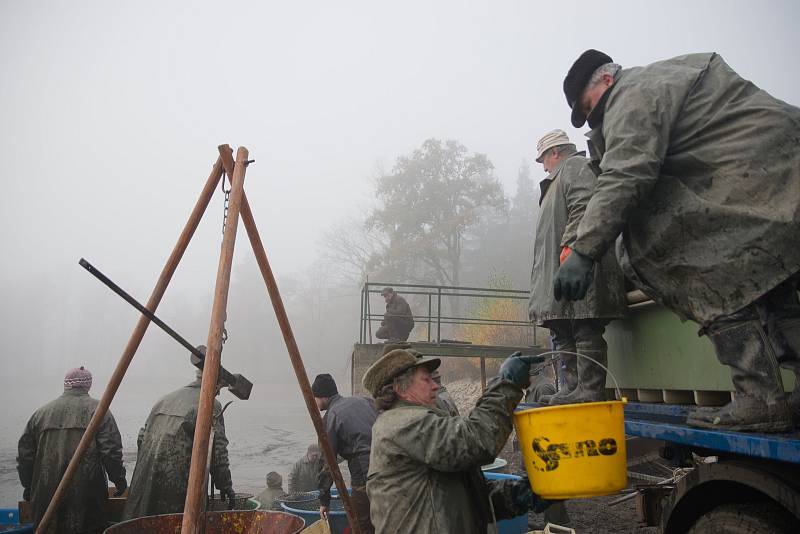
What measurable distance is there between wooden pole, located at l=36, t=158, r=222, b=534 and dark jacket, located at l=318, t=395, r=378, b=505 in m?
2.19

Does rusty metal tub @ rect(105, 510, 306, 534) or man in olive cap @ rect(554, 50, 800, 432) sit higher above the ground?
man in olive cap @ rect(554, 50, 800, 432)

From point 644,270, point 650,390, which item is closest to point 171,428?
point 650,390

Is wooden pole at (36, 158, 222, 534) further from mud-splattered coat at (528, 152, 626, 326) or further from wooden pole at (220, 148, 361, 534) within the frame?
mud-splattered coat at (528, 152, 626, 326)

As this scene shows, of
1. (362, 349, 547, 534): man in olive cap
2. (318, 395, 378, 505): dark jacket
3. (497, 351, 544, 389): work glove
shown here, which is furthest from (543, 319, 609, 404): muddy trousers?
(318, 395, 378, 505): dark jacket

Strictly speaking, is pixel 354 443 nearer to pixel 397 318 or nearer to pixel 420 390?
pixel 420 390

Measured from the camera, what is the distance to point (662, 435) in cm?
255

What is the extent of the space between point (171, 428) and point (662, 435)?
455cm

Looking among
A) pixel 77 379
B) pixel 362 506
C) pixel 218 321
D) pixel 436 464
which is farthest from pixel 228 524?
pixel 77 379

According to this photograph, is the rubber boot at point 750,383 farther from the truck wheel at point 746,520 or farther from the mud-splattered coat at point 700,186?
the truck wheel at point 746,520

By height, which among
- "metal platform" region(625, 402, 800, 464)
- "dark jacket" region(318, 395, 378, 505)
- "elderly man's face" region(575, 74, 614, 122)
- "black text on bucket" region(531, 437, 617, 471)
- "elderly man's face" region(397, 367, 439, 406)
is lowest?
"dark jacket" region(318, 395, 378, 505)

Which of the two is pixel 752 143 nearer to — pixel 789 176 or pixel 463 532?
pixel 789 176

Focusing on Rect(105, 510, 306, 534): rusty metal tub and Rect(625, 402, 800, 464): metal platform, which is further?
Rect(105, 510, 306, 534): rusty metal tub

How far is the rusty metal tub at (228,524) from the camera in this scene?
11.8ft

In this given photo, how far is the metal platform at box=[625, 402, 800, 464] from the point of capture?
189 cm
